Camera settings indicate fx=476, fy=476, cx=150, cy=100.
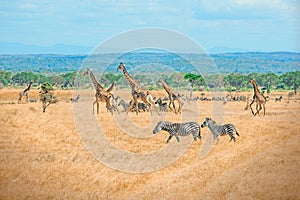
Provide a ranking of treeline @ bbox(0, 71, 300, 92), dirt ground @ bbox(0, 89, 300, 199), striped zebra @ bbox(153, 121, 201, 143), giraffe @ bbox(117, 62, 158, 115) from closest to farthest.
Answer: dirt ground @ bbox(0, 89, 300, 199) → striped zebra @ bbox(153, 121, 201, 143) → giraffe @ bbox(117, 62, 158, 115) → treeline @ bbox(0, 71, 300, 92)

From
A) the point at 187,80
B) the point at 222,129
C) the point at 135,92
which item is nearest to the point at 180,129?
the point at 222,129

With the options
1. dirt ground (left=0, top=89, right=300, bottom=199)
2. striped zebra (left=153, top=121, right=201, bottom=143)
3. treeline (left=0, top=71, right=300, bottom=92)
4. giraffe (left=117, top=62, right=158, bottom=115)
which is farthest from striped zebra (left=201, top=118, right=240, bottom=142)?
treeline (left=0, top=71, right=300, bottom=92)

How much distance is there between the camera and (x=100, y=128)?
82.2ft

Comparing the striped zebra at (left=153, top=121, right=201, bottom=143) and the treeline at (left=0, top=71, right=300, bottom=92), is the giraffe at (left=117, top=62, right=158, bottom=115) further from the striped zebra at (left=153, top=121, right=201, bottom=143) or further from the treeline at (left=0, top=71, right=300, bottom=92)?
the treeline at (left=0, top=71, right=300, bottom=92)

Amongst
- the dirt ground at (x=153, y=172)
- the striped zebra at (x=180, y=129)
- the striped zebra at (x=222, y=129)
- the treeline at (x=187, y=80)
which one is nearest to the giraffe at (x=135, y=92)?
the dirt ground at (x=153, y=172)

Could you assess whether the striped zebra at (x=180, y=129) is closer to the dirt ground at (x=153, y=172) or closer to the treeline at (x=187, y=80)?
the dirt ground at (x=153, y=172)

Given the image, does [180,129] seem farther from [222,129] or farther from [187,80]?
[187,80]

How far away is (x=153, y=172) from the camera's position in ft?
63.1

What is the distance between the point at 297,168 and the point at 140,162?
637cm

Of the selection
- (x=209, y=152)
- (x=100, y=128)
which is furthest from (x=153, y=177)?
(x=100, y=128)

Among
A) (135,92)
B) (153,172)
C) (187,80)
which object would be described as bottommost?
(153,172)

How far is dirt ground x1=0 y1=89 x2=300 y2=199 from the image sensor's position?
54.5 feet

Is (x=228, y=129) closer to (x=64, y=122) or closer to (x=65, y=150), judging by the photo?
(x=65, y=150)

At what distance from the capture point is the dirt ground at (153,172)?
16.6 metres
